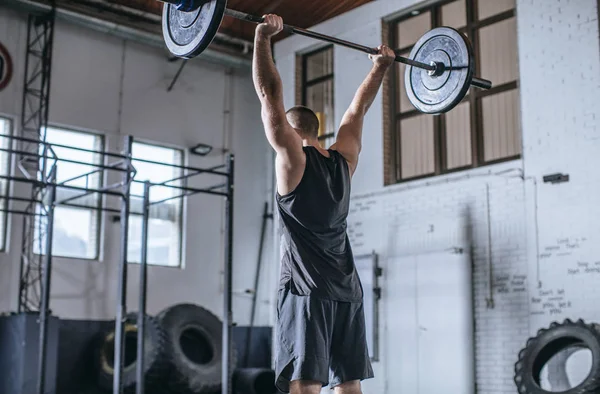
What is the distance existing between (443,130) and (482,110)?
50 centimetres

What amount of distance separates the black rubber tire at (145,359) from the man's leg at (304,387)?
5983 mm

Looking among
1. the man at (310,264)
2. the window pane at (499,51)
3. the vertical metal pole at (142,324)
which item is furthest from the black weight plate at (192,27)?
the window pane at (499,51)

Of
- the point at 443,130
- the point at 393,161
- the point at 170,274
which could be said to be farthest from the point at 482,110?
the point at 170,274

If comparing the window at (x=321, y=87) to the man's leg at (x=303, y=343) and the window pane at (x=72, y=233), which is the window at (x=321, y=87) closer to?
the window pane at (x=72, y=233)

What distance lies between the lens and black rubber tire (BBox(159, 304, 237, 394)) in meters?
8.90

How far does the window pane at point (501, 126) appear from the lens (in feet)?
26.6

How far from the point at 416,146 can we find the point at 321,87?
1.88 m

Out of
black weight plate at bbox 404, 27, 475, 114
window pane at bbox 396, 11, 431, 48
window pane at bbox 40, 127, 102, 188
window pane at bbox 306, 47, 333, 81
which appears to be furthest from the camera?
window pane at bbox 306, 47, 333, 81

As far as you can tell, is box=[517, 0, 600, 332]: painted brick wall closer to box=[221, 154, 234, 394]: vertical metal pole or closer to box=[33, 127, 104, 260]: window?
box=[221, 154, 234, 394]: vertical metal pole

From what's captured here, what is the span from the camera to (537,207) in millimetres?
7699

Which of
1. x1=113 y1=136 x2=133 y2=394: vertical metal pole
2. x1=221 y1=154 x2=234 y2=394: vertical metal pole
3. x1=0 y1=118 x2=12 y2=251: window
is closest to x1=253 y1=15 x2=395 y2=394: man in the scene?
x1=113 y1=136 x2=133 y2=394: vertical metal pole

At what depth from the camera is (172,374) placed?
29.1 feet

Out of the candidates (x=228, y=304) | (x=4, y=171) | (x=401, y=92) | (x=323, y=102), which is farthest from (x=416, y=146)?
(x=4, y=171)

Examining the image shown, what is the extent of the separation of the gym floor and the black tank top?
3430mm
